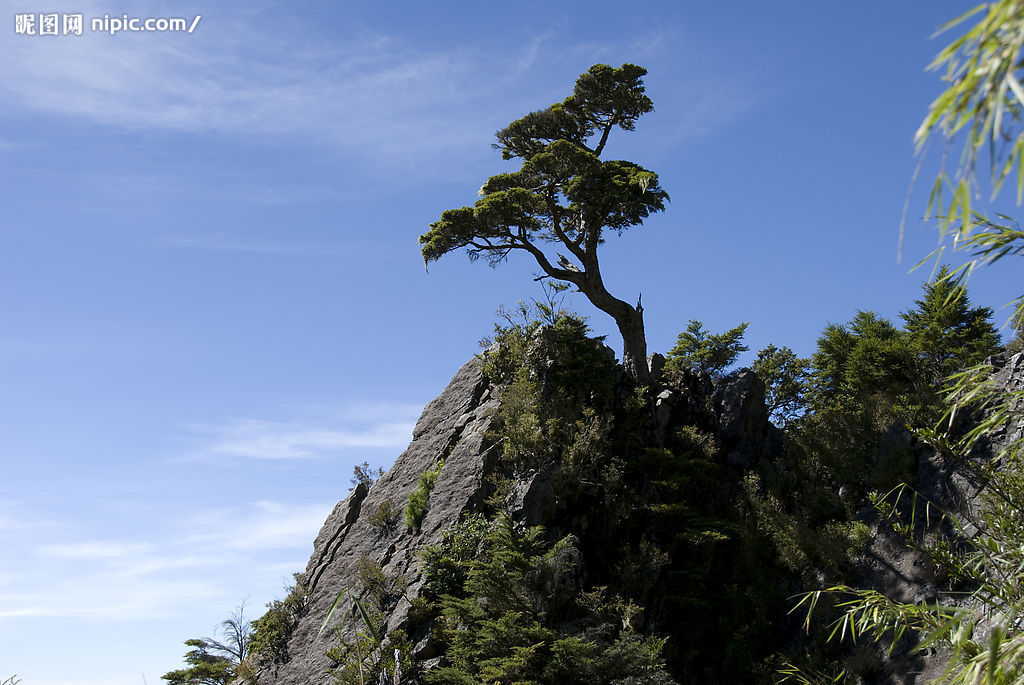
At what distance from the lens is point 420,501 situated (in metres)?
17.3

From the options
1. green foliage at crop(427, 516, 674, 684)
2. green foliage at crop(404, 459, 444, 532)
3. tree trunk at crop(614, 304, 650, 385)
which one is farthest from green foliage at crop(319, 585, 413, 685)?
tree trunk at crop(614, 304, 650, 385)

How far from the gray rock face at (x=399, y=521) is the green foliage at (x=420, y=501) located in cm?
20

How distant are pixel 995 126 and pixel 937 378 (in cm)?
1867

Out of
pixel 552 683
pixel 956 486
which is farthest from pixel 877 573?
pixel 552 683

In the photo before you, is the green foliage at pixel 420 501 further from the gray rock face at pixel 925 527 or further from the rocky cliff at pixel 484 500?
the gray rock face at pixel 925 527

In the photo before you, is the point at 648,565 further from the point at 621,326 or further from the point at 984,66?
the point at 984,66

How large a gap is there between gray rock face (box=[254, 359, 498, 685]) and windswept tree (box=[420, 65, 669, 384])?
424 cm

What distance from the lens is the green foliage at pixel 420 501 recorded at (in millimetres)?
17078

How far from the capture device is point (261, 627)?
726 inches

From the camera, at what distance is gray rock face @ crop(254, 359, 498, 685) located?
16.0 metres

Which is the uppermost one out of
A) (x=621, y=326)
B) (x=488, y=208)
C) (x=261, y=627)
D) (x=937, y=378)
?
(x=488, y=208)

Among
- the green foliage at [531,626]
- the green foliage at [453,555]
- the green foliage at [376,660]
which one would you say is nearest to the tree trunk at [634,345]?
the green foliage at [531,626]

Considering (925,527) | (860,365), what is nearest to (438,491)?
(925,527)

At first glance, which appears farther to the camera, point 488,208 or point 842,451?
point 488,208
